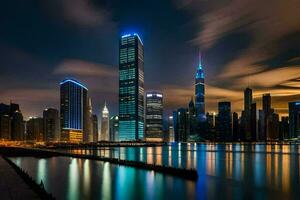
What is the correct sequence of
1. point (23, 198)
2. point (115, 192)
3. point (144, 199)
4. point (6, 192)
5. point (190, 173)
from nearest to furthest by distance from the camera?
point (23, 198) < point (6, 192) < point (144, 199) < point (115, 192) < point (190, 173)

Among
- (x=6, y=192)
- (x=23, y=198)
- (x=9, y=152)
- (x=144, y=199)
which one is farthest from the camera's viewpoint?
(x=9, y=152)

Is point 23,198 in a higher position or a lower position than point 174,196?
higher

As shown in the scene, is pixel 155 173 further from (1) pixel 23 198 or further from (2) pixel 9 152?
(2) pixel 9 152

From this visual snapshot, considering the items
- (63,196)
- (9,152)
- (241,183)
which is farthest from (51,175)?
(9,152)

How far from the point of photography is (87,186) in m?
56.3

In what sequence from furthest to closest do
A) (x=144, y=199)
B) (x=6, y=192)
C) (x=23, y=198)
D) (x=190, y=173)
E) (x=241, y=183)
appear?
(x=190, y=173), (x=241, y=183), (x=144, y=199), (x=6, y=192), (x=23, y=198)

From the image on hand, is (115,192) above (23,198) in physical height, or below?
below

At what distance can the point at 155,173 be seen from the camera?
6994cm

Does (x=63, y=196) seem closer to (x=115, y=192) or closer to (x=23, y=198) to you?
(x=115, y=192)

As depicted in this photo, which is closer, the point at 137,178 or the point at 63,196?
the point at 63,196

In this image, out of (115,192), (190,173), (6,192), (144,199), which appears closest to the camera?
(6,192)

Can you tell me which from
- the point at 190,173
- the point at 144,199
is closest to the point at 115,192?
the point at 144,199

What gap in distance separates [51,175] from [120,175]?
1409 cm

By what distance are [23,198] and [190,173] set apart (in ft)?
123
